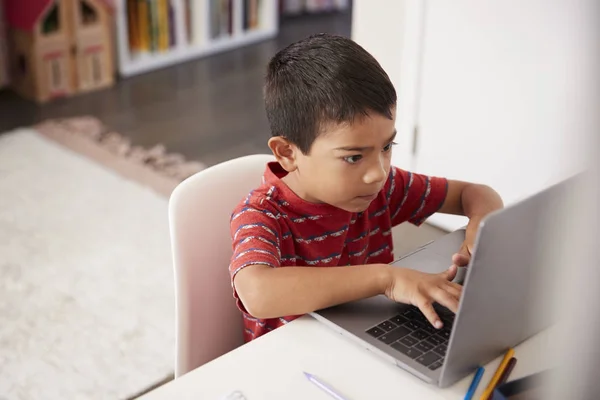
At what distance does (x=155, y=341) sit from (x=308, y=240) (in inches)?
40.6

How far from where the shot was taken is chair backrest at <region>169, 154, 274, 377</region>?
1051mm

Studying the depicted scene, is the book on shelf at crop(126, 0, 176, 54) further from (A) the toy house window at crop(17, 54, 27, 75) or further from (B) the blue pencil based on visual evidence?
(B) the blue pencil

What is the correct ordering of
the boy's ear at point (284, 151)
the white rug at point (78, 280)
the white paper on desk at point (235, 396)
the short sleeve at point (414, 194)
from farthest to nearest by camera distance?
the white rug at point (78, 280) → the short sleeve at point (414, 194) → the boy's ear at point (284, 151) → the white paper on desk at point (235, 396)

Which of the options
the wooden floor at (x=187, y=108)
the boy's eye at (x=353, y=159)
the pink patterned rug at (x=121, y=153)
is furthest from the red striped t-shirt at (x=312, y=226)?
the wooden floor at (x=187, y=108)

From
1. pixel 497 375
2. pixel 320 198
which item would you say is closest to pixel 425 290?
pixel 497 375

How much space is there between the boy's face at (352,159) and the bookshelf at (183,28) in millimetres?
2951

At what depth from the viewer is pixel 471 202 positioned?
3.91 feet

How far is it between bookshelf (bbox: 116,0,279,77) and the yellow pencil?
3.25m

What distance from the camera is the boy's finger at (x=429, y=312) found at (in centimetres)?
84

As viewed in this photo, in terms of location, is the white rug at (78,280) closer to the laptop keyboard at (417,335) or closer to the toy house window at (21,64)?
the toy house window at (21,64)

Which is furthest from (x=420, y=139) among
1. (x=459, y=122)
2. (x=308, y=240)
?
(x=308, y=240)

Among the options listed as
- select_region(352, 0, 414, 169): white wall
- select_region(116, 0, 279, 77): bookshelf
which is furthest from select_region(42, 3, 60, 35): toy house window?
select_region(352, 0, 414, 169): white wall

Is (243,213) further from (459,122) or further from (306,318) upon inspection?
(459,122)

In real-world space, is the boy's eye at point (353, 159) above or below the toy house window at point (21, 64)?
above
